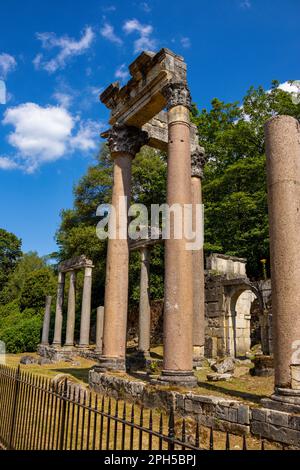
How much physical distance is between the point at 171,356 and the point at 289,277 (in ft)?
11.5

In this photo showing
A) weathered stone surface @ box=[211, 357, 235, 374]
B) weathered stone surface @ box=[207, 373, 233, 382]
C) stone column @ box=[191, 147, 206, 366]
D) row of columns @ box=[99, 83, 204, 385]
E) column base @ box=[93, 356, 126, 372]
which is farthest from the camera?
weathered stone surface @ box=[211, 357, 235, 374]

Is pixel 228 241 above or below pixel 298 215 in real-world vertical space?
above

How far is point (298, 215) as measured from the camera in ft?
22.4

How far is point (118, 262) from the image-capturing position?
1187cm

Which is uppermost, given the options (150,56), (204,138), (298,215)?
(204,138)

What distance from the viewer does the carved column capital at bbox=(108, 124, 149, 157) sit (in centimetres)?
1302

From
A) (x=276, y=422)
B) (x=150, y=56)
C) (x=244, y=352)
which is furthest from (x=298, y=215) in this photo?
(x=244, y=352)

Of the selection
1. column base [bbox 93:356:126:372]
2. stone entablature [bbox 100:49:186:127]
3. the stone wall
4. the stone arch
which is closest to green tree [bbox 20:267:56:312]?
the stone arch

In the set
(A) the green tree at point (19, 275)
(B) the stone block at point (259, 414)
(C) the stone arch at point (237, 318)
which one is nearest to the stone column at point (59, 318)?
(C) the stone arch at point (237, 318)

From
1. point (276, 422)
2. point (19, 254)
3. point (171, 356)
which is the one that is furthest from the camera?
point (19, 254)

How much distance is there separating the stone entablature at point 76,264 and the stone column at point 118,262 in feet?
45.2

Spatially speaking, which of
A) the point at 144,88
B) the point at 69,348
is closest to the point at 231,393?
the point at 144,88

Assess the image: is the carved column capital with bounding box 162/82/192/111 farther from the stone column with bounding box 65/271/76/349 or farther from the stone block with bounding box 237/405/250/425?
the stone column with bounding box 65/271/76/349
